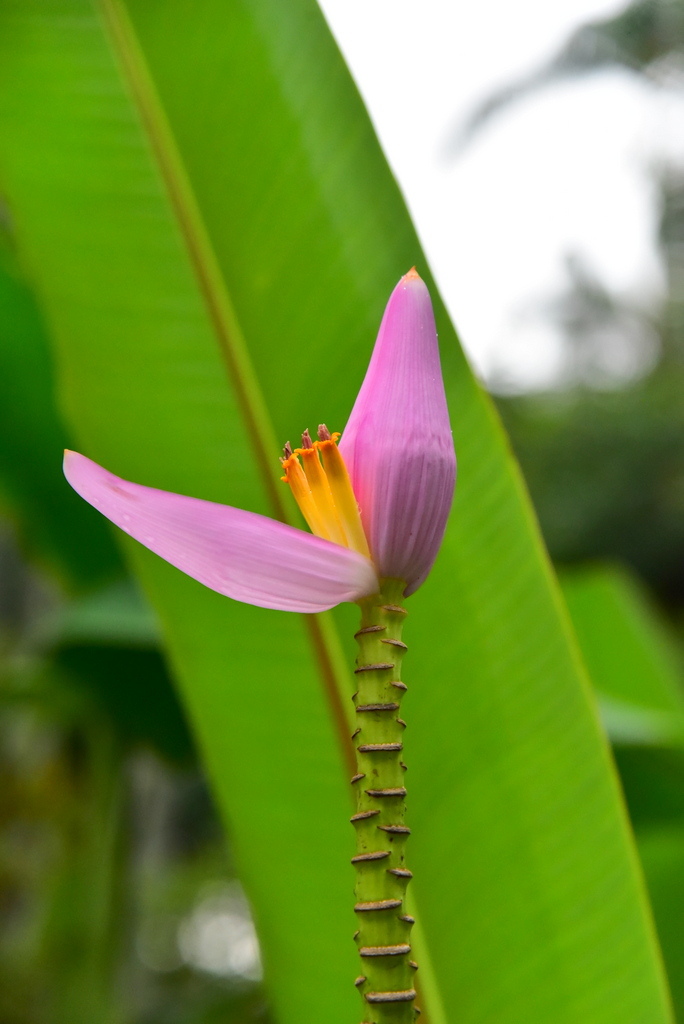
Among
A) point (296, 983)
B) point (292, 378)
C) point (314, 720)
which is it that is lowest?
point (296, 983)

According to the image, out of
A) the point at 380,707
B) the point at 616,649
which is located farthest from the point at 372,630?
the point at 616,649

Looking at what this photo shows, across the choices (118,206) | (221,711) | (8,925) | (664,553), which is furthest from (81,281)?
(664,553)

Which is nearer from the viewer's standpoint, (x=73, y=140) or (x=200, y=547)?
(x=200, y=547)

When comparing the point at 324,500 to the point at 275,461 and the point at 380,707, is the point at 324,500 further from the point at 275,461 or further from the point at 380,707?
the point at 275,461

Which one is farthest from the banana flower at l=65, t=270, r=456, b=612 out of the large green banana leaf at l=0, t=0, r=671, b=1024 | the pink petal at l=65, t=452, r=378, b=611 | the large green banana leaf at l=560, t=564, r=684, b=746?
the large green banana leaf at l=560, t=564, r=684, b=746

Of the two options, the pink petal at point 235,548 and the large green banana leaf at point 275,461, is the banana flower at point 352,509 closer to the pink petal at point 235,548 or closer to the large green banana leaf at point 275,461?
the pink petal at point 235,548

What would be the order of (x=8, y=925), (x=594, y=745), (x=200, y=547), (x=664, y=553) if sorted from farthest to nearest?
(x=664, y=553) → (x=8, y=925) → (x=594, y=745) → (x=200, y=547)

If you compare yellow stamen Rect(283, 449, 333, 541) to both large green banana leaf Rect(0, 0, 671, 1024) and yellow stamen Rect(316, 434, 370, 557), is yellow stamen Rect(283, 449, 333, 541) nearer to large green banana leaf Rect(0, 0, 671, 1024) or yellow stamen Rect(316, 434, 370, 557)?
yellow stamen Rect(316, 434, 370, 557)

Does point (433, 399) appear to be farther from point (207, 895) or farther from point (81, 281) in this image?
point (207, 895)
